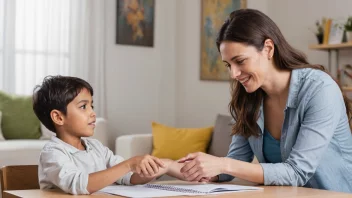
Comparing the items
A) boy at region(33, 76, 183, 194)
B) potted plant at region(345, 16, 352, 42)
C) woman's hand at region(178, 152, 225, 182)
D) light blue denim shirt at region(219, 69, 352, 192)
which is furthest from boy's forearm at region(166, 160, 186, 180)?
potted plant at region(345, 16, 352, 42)

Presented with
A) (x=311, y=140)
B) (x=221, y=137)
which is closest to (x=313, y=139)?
(x=311, y=140)

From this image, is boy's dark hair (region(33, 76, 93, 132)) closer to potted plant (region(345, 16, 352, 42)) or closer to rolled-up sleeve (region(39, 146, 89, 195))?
rolled-up sleeve (region(39, 146, 89, 195))

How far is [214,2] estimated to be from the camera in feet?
19.9

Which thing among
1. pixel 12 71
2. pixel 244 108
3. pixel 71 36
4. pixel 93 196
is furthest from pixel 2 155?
pixel 93 196

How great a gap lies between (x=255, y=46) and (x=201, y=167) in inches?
17.7

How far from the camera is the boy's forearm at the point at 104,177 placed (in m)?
1.61

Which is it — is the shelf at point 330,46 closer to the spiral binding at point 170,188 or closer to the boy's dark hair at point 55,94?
the boy's dark hair at point 55,94

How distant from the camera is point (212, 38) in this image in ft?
20.1

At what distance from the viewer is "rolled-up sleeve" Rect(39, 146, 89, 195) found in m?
1.60

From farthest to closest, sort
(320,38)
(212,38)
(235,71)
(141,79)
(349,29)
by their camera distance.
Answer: (141,79), (212,38), (320,38), (349,29), (235,71)

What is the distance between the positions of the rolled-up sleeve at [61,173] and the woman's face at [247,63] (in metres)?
0.58

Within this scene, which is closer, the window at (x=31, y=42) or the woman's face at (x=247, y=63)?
the woman's face at (x=247, y=63)

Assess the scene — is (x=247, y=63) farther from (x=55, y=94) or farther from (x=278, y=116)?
(x=55, y=94)

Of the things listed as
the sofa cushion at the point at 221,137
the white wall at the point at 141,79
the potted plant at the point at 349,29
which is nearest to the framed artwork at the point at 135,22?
the white wall at the point at 141,79
